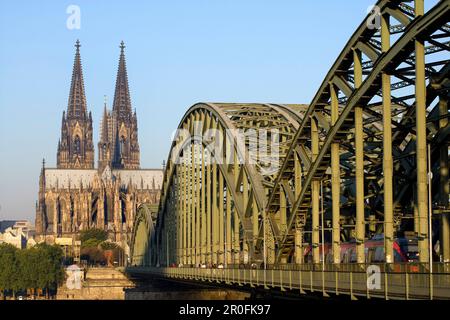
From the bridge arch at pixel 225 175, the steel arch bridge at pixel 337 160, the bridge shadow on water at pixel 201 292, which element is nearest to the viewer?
the steel arch bridge at pixel 337 160

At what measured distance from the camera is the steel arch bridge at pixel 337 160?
54.9m

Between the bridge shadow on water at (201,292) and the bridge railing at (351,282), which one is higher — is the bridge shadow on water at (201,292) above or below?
below

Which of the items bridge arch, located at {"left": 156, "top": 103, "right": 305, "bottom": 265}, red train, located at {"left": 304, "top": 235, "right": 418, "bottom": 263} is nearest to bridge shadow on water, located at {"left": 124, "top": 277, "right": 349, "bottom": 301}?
bridge arch, located at {"left": 156, "top": 103, "right": 305, "bottom": 265}

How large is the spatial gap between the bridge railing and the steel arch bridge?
6.65ft

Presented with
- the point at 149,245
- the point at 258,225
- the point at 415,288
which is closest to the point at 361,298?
the point at 415,288

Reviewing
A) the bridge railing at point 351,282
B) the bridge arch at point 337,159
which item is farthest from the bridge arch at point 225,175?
the bridge railing at point 351,282

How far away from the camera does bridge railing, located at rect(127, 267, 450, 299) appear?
4391cm

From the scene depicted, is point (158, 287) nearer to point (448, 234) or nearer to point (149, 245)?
point (149, 245)

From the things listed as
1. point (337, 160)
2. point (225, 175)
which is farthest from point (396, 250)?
point (225, 175)

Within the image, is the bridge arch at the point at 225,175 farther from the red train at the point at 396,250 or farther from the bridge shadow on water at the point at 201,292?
the red train at the point at 396,250

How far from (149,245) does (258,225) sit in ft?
289

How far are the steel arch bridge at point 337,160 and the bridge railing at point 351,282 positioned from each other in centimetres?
203

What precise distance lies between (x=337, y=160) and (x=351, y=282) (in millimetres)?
13571

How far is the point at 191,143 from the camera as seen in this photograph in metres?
121
